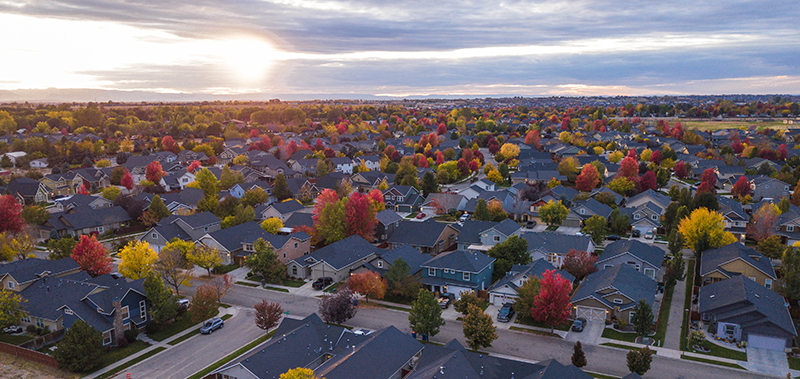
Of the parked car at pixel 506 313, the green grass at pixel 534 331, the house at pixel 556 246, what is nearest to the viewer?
the green grass at pixel 534 331

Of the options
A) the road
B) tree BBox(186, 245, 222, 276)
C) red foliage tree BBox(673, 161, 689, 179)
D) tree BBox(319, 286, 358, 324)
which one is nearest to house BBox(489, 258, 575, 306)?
the road

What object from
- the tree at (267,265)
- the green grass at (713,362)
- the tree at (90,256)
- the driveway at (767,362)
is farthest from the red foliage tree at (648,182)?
the tree at (90,256)

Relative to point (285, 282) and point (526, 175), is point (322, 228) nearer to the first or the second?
point (285, 282)

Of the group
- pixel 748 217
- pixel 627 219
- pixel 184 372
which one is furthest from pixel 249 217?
pixel 748 217

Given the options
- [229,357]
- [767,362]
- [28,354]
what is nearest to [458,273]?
[229,357]

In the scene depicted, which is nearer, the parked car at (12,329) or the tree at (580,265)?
the parked car at (12,329)

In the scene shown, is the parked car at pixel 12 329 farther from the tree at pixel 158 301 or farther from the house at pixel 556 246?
the house at pixel 556 246
